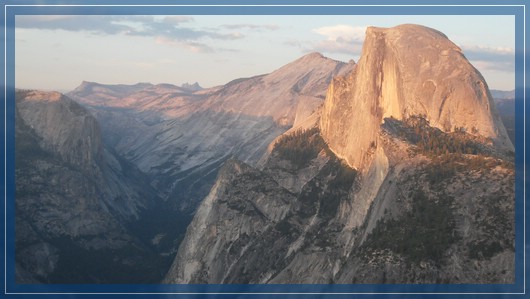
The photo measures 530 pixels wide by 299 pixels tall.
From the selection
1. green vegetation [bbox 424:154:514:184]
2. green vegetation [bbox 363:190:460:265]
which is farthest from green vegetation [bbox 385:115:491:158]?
green vegetation [bbox 363:190:460:265]

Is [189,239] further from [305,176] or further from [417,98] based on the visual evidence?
[417,98]

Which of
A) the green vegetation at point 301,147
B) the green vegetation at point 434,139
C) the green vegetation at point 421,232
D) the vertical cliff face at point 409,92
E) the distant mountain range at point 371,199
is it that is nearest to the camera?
the green vegetation at point 421,232

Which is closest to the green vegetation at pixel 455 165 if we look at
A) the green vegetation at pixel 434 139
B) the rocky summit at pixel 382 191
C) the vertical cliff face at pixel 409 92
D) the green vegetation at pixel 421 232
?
the rocky summit at pixel 382 191

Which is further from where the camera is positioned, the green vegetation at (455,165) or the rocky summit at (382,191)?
the green vegetation at (455,165)

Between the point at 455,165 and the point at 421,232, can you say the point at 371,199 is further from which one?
the point at 421,232

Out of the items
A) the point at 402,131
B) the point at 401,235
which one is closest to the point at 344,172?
the point at 402,131

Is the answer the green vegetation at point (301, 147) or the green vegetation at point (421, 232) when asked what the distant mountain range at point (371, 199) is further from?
the green vegetation at point (301, 147)

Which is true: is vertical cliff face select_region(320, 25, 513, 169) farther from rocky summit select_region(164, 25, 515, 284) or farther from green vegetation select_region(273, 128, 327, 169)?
green vegetation select_region(273, 128, 327, 169)
